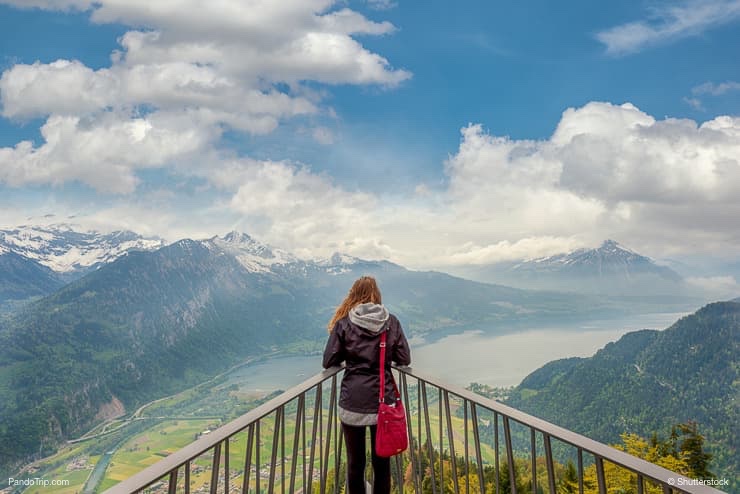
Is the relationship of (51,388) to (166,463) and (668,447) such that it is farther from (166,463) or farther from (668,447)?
(166,463)

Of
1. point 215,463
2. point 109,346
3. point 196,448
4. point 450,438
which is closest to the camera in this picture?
point 196,448

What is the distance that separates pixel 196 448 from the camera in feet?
5.96

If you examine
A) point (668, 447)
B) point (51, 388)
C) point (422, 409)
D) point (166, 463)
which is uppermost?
point (166, 463)

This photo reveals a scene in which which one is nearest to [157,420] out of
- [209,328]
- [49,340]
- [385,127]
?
[49,340]

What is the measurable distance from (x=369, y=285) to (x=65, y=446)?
10025cm

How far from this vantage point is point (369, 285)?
135 inches

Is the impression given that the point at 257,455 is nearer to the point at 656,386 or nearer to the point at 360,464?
the point at 360,464

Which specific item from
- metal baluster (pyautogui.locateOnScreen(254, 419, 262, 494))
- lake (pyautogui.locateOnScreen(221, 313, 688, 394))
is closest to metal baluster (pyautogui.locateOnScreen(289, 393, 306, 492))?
metal baluster (pyautogui.locateOnScreen(254, 419, 262, 494))

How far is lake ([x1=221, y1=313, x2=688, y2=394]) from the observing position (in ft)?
346

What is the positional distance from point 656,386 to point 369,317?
95.3 meters

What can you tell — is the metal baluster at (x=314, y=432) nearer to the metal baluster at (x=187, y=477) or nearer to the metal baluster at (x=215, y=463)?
the metal baluster at (x=215, y=463)

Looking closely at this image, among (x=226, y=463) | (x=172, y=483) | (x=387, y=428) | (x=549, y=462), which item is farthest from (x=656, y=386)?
(x=172, y=483)

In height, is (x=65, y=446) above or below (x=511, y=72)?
below

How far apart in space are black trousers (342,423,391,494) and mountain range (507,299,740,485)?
233 ft
